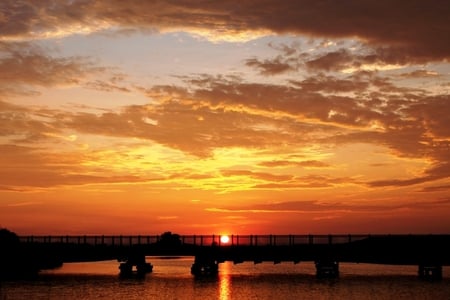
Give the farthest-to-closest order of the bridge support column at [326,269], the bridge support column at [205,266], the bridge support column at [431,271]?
the bridge support column at [205,266] → the bridge support column at [326,269] → the bridge support column at [431,271]

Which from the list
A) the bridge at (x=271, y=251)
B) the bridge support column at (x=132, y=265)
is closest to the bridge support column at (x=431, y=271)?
the bridge at (x=271, y=251)

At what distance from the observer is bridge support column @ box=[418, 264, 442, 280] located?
97.1 metres

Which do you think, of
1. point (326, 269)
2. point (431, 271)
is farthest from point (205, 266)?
point (431, 271)

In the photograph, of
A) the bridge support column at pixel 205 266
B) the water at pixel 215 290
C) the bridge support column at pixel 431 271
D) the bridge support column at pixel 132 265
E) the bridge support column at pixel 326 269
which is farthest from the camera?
the bridge support column at pixel 132 265

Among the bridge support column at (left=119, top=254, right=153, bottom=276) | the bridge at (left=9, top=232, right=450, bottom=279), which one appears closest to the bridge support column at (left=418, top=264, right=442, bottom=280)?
the bridge at (left=9, top=232, right=450, bottom=279)

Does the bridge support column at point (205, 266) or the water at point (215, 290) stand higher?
the bridge support column at point (205, 266)

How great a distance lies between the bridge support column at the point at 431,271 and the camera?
97125 millimetres

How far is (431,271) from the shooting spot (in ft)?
330

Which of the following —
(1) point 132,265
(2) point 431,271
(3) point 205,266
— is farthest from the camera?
(1) point 132,265

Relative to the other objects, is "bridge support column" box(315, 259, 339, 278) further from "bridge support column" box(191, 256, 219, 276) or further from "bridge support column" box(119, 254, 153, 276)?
"bridge support column" box(119, 254, 153, 276)

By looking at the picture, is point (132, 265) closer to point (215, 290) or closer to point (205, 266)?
point (205, 266)

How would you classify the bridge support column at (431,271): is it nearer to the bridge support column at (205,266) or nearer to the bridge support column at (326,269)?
the bridge support column at (326,269)

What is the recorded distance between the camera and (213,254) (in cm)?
10225

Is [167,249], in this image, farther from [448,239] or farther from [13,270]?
[448,239]
